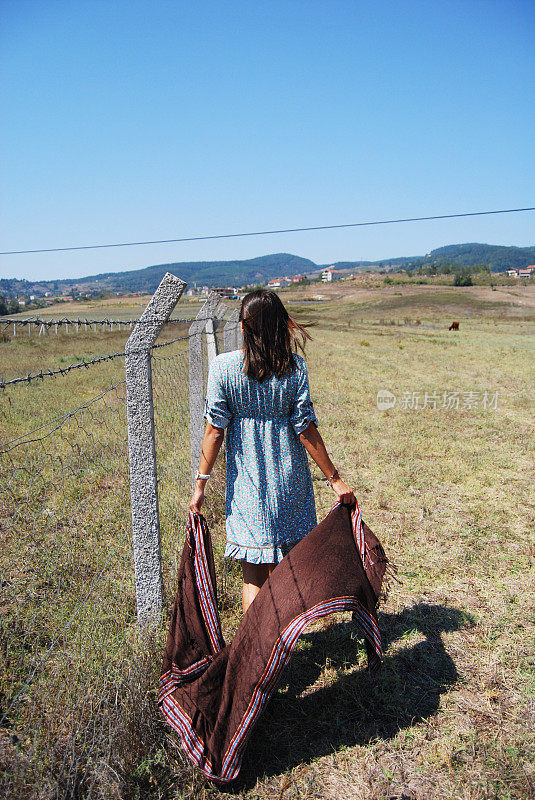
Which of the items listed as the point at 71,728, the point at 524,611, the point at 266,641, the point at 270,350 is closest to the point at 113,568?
the point at 71,728

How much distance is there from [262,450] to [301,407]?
0.84 ft

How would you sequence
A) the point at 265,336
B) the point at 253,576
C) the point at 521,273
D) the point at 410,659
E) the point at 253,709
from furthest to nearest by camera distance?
the point at 521,273, the point at 410,659, the point at 253,576, the point at 265,336, the point at 253,709

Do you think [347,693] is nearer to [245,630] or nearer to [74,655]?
[245,630]

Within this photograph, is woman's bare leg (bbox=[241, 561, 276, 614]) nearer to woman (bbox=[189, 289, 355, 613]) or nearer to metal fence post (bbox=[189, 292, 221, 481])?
woman (bbox=[189, 289, 355, 613])

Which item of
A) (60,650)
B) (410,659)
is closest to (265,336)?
(60,650)

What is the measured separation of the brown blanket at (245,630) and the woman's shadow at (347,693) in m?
0.29

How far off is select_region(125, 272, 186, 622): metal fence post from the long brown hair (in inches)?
14.8

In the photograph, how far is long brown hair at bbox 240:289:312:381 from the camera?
2117 millimetres

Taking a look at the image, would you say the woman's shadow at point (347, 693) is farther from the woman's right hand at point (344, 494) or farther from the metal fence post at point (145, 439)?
the woman's right hand at point (344, 494)

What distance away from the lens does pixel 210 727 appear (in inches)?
77.0

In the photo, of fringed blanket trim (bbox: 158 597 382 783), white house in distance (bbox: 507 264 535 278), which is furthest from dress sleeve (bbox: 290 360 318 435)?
white house in distance (bbox: 507 264 535 278)

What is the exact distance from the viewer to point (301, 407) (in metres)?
2.21

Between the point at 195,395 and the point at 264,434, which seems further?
the point at 195,395

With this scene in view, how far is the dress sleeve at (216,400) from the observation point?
2182mm
